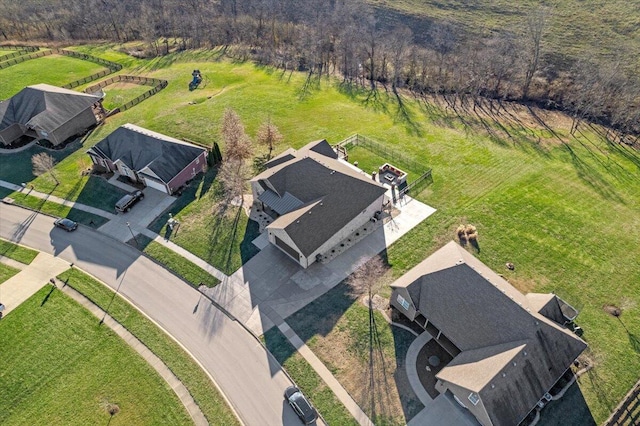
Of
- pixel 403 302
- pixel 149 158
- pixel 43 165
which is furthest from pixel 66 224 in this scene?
pixel 403 302

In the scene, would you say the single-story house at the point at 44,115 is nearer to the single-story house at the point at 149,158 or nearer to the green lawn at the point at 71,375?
the single-story house at the point at 149,158

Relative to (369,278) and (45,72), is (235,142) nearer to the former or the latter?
(369,278)

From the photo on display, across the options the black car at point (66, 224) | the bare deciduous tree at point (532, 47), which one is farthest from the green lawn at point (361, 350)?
the bare deciduous tree at point (532, 47)

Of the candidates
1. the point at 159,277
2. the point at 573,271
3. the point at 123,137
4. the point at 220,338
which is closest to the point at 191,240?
the point at 159,277

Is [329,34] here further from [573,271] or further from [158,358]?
[158,358]

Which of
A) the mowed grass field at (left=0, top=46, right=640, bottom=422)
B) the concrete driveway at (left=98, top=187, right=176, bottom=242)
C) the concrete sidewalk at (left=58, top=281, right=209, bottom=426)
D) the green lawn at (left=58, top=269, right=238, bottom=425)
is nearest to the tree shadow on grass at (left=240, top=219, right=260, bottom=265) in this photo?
the mowed grass field at (left=0, top=46, right=640, bottom=422)

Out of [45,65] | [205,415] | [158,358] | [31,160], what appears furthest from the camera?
[45,65]
